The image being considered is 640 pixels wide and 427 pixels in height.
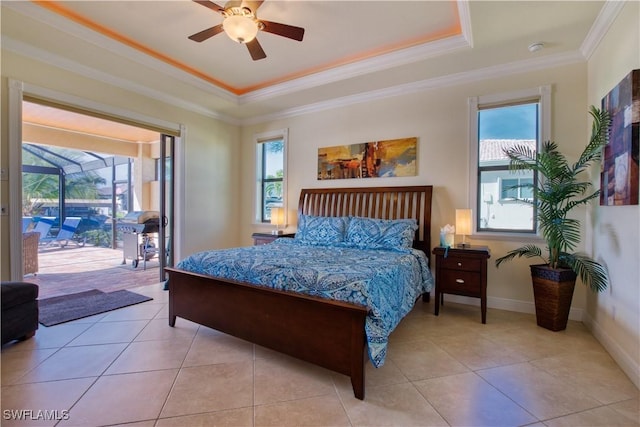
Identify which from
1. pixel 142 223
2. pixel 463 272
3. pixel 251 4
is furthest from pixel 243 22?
pixel 142 223

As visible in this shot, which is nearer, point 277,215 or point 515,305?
point 515,305

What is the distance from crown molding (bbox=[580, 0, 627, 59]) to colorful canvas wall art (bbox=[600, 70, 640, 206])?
2.03 feet

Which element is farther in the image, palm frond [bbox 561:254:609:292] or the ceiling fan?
palm frond [bbox 561:254:609:292]

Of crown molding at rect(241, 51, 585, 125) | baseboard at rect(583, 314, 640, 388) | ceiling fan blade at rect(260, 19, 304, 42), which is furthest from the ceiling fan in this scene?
baseboard at rect(583, 314, 640, 388)

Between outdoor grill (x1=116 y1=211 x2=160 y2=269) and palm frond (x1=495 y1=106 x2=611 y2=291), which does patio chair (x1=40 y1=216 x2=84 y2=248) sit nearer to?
outdoor grill (x1=116 y1=211 x2=160 y2=269)

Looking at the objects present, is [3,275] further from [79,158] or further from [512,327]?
[79,158]

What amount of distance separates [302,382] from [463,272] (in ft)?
6.80

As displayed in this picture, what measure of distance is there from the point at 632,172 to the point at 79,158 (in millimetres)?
10943

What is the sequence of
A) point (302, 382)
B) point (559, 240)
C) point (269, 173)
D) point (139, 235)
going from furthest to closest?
point (139, 235) → point (269, 173) → point (559, 240) → point (302, 382)

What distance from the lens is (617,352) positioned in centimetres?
229

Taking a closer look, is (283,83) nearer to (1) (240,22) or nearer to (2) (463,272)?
(1) (240,22)

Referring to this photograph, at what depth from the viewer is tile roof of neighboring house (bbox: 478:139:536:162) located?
11.3 ft

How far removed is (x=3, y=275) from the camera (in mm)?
2955

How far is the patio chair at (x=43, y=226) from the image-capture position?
24.2 feet
